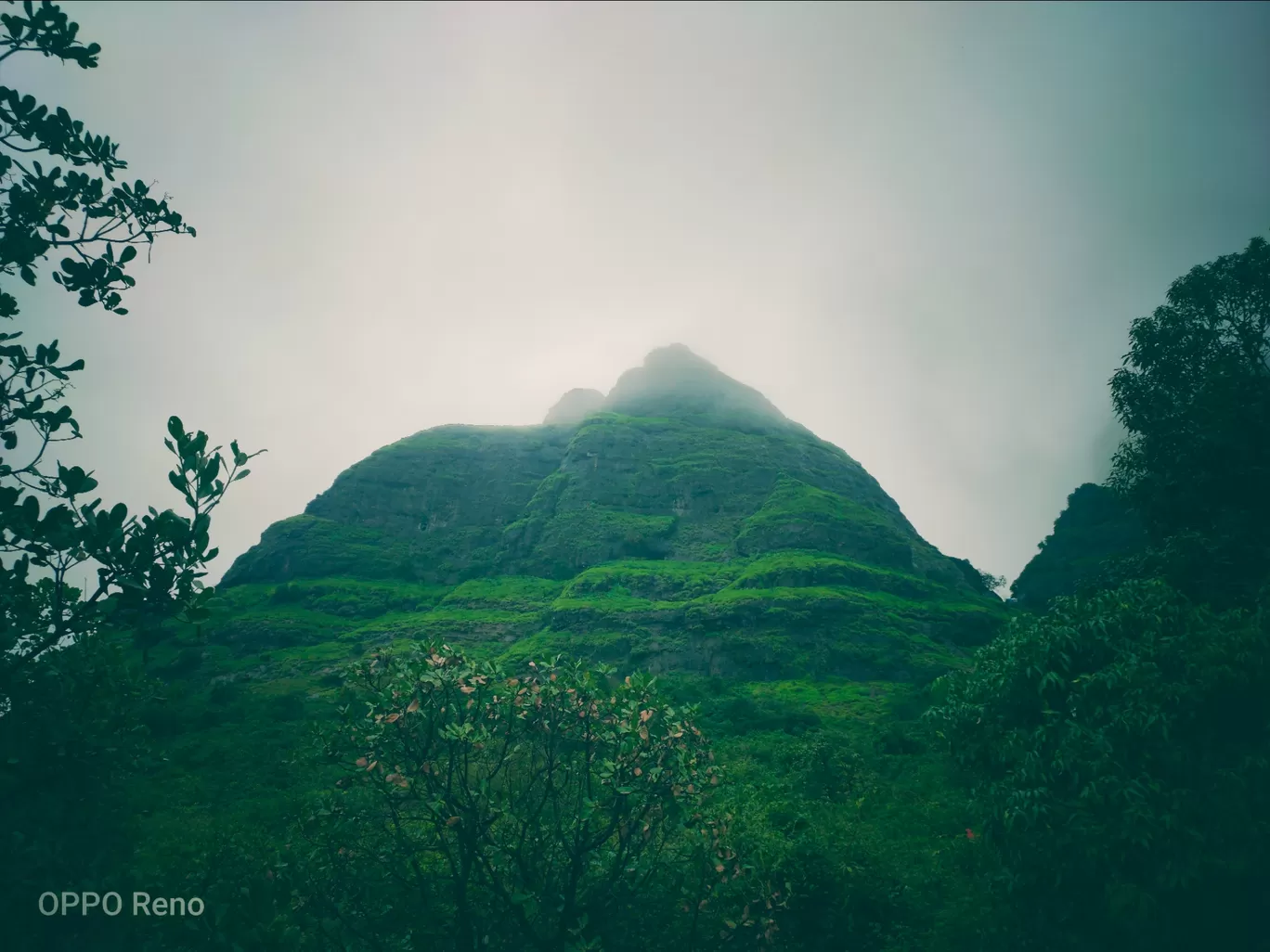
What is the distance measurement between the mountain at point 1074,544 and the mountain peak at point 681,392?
54.1 meters

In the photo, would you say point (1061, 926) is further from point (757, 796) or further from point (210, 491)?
point (757, 796)

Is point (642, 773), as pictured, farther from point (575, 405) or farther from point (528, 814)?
point (575, 405)

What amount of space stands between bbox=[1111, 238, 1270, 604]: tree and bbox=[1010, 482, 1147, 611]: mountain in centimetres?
6571

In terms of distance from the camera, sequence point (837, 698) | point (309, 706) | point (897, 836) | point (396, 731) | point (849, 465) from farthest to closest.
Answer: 1. point (849, 465)
2. point (837, 698)
3. point (309, 706)
4. point (897, 836)
5. point (396, 731)

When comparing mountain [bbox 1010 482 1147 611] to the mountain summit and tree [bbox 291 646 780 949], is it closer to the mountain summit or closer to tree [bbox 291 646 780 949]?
the mountain summit

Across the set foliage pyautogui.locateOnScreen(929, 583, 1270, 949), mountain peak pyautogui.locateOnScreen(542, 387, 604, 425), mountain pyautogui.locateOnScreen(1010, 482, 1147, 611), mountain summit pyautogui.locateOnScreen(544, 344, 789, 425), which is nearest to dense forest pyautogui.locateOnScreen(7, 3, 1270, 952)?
foliage pyautogui.locateOnScreen(929, 583, 1270, 949)

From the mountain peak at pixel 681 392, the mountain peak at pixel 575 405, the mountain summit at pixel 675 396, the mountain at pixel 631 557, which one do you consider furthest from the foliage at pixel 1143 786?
the mountain peak at pixel 575 405

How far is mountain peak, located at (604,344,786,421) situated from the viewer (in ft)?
418

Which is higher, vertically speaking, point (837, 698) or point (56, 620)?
point (56, 620)

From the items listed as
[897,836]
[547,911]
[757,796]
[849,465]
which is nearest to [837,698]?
[757,796]

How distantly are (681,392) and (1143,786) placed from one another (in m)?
127

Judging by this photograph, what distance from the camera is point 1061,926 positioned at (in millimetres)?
9344

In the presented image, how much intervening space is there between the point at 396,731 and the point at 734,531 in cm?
8110

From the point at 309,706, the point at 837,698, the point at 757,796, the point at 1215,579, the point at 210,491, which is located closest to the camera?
the point at 210,491
